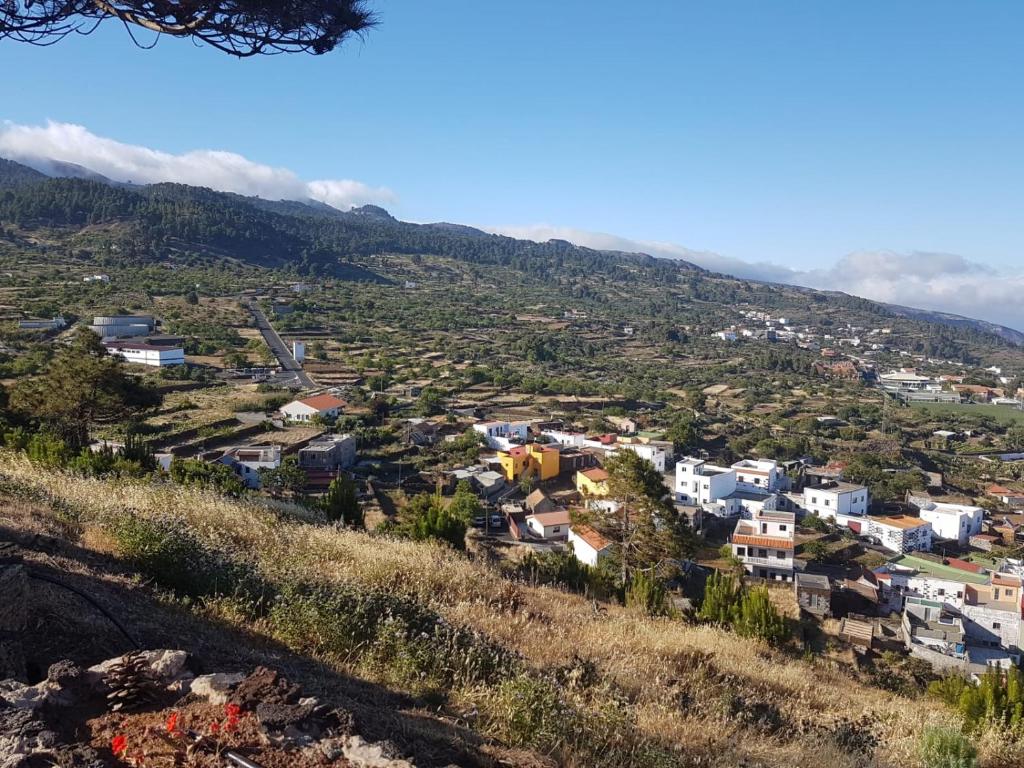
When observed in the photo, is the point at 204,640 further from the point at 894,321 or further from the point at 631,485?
the point at 894,321

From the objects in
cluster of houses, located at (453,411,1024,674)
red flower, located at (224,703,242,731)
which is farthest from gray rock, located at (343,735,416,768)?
cluster of houses, located at (453,411,1024,674)

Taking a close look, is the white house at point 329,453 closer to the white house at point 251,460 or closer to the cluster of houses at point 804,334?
the white house at point 251,460

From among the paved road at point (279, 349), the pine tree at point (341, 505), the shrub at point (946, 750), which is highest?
the shrub at point (946, 750)

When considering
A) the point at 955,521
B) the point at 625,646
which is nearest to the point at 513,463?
the point at 955,521

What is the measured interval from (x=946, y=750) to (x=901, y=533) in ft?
83.5

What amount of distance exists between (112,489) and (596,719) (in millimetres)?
5810

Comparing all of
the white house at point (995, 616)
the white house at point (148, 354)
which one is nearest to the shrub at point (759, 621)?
the white house at point (995, 616)

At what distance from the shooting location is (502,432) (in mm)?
32812

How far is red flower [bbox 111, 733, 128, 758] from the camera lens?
6.70ft

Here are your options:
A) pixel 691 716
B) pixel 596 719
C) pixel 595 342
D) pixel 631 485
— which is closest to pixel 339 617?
pixel 596 719

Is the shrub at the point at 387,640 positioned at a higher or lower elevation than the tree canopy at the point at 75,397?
higher

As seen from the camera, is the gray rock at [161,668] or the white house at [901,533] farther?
the white house at [901,533]

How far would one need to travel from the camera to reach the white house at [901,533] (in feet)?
83.4

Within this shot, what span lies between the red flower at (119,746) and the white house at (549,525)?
19763mm
